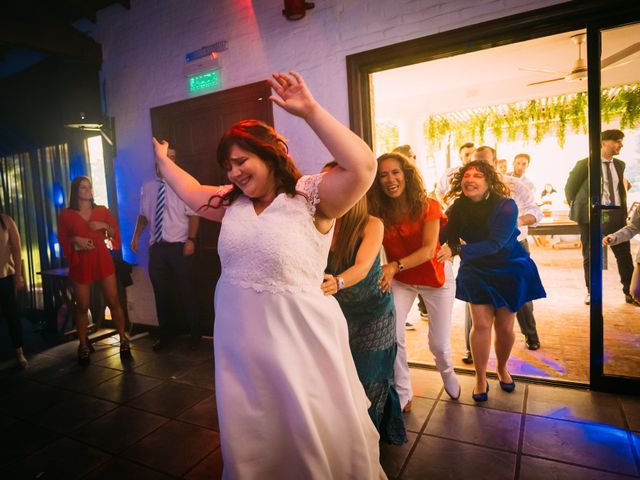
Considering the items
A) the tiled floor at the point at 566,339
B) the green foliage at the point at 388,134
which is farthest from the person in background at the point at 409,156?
the green foliage at the point at 388,134

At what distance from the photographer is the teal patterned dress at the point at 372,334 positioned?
1.99 metres

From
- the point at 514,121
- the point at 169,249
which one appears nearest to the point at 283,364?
the point at 169,249

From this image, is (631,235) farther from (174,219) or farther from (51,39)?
(51,39)

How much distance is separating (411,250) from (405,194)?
372 mm

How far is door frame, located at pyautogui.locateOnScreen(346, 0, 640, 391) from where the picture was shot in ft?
7.92

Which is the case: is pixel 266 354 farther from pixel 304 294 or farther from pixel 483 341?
pixel 483 341

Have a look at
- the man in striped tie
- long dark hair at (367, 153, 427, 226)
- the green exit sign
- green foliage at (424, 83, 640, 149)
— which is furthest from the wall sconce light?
green foliage at (424, 83, 640, 149)

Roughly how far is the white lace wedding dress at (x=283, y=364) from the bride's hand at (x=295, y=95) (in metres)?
0.31

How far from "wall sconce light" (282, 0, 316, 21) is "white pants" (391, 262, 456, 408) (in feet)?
7.60

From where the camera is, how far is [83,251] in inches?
145

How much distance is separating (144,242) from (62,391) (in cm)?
178

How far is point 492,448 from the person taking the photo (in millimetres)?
2117

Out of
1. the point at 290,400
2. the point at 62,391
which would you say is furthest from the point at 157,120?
the point at 290,400

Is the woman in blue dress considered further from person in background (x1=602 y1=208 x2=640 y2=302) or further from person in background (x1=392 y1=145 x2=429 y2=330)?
person in background (x1=392 y1=145 x2=429 y2=330)
